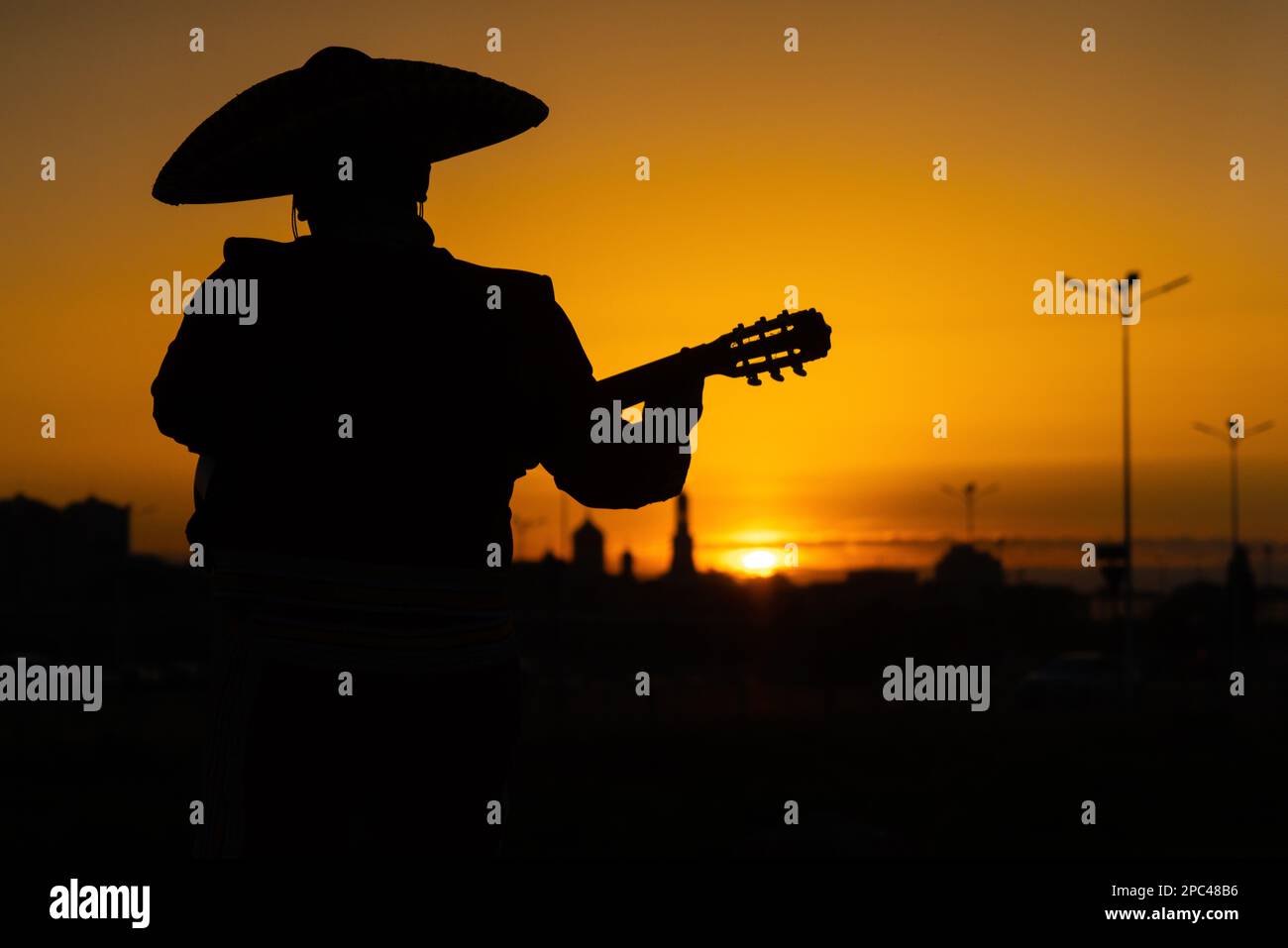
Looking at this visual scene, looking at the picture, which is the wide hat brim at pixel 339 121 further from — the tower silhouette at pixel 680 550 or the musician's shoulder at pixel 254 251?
the tower silhouette at pixel 680 550

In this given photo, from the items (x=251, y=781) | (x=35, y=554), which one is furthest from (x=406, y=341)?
(x=35, y=554)

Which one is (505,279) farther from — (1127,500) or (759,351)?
(1127,500)

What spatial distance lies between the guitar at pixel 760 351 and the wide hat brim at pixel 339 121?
49 cm

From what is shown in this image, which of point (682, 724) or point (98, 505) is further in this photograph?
point (98, 505)

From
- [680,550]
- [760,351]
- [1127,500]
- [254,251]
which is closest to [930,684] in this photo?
[1127,500]

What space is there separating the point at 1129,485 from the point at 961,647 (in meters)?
7.05

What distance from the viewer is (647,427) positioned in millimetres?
2836

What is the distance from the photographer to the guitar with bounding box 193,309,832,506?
2.98 meters

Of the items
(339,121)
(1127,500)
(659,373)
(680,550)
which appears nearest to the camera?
(339,121)

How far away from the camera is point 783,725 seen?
30.6 m

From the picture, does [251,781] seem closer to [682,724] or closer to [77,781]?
[77,781]

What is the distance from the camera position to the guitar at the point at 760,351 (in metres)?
2.98
